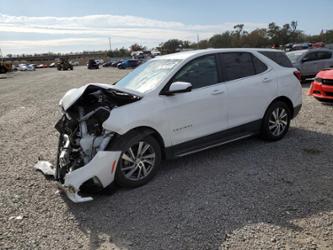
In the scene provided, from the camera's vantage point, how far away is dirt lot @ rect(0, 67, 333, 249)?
3.11 meters

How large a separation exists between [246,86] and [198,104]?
112cm

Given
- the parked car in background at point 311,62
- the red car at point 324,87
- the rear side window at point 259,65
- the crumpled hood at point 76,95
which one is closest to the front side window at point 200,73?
the crumpled hood at point 76,95

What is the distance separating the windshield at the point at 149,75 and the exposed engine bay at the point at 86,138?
451 mm

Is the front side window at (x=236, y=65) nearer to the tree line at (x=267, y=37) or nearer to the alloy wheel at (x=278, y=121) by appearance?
the alloy wheel at (x=278, y=121)

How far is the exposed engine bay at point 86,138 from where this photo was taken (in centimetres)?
372

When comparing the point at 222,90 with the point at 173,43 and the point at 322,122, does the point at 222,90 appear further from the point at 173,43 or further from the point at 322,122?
the point at 173,43

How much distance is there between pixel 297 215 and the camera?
341 cm

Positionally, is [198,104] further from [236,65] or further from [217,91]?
[236,65]

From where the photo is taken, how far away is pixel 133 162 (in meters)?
4.15

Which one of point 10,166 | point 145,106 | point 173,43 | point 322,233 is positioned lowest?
point 322,233

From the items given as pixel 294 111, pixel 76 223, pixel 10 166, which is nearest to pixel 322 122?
pixel 294 111

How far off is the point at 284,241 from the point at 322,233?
16.7 inches

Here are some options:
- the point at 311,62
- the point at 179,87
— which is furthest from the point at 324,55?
the point at 179,87

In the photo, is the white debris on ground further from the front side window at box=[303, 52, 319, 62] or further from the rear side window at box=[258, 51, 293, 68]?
the front side window at box=[303, 52, 319, 62]
